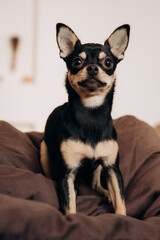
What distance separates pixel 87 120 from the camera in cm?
168

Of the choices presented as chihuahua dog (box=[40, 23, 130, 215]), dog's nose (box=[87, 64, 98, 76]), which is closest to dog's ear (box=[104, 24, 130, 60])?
chihuahua dog (box=[40, 23, 130, 215])

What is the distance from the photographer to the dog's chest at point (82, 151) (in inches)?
63.5

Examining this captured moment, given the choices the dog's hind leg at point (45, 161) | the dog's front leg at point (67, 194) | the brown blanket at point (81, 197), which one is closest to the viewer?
the brown blanket at point (81, 197)

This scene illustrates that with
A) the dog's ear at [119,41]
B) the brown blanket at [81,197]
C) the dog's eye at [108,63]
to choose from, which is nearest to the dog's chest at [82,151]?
the brown blanket at [81,197]

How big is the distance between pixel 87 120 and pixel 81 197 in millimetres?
418

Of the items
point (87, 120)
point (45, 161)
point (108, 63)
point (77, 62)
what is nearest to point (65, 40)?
point (77, 62)

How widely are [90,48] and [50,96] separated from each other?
339 cm

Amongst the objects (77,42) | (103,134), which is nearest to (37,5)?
(77,42)

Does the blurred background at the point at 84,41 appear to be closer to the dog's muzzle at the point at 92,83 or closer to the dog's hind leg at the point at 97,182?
the dog's hind leg at the point at 97,182

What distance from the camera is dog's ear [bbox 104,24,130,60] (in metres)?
1.72

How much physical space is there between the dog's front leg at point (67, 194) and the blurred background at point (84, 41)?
3401mm

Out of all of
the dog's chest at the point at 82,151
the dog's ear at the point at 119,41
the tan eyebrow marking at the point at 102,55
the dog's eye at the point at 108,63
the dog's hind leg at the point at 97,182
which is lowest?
the dog's hind leg at the point at 97,182

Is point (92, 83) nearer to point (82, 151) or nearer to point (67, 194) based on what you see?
point (82, 151)

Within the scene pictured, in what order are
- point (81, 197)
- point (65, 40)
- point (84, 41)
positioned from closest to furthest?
point (81, 197)
point (65, 40)
point (84, 41)
